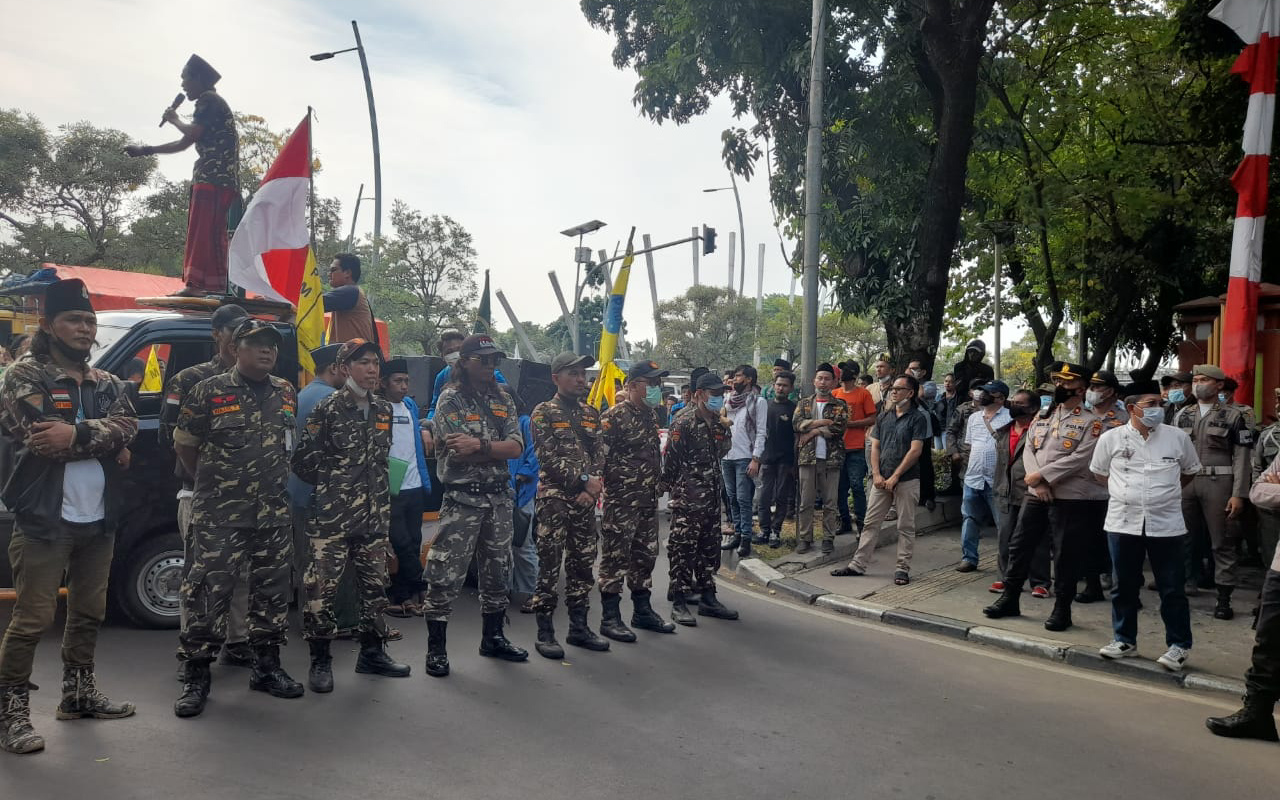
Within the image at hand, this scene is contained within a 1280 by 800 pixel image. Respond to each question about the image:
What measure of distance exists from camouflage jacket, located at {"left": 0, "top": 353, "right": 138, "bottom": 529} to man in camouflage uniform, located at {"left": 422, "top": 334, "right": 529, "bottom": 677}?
6.04 ft

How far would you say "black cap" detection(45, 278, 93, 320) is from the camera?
4590mm

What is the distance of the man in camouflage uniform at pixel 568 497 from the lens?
6416 millimetres

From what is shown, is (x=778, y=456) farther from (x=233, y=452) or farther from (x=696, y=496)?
(x=233, y=452)

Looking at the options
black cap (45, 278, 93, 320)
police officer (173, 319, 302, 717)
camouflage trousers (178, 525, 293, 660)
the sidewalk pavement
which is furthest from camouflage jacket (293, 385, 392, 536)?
the sidewalk pavement

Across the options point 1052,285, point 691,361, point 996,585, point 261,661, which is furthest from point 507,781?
point 691,361

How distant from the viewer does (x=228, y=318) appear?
5.82m

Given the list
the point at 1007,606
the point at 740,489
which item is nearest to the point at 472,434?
the point at 1007,606

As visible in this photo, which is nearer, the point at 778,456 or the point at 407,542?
the point at 407,542

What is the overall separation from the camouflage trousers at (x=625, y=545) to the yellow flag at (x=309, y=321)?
2605 millimetres

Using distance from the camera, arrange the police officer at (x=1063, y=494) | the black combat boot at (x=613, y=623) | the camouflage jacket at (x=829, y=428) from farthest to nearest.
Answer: the camouflage jacket at (x=829, y=428) < the police officer at (x=1063, y=494) < the black combat boot at (x=613, y=623)

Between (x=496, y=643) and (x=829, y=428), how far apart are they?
4931 millimetres

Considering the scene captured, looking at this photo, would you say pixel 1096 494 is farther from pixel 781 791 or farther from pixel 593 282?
pixel 593 282

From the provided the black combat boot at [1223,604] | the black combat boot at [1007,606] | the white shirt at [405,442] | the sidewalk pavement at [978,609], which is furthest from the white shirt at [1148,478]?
the white shirt at [405,442]

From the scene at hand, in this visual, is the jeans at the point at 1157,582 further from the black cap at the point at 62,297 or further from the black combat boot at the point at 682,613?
the black cap at the point at 62,297
